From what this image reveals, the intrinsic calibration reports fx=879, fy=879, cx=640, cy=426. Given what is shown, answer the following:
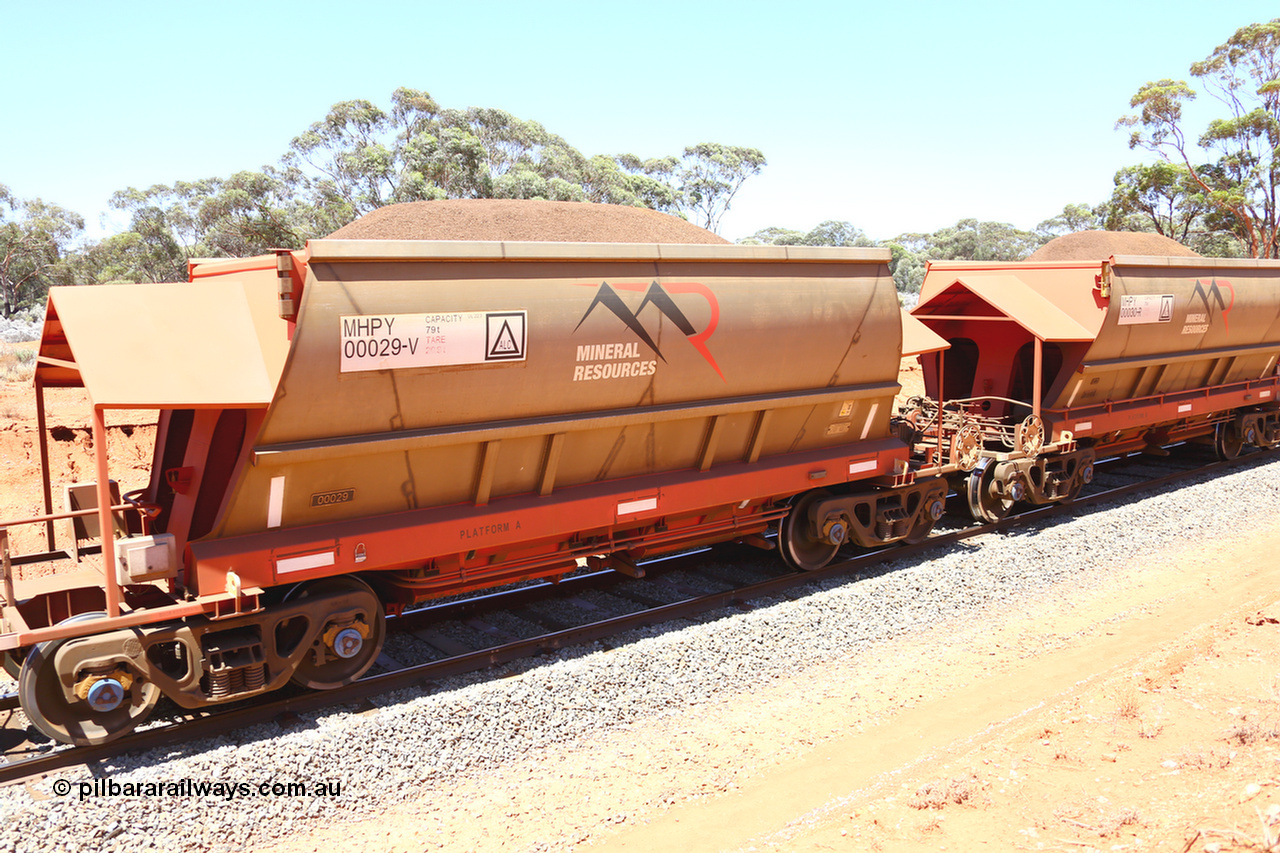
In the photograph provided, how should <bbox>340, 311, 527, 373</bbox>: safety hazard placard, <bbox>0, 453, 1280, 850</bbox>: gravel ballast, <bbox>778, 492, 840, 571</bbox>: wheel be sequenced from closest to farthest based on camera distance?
<bbox>0, 453, 1280, 850</bbox>: gravel ballast → <bbox>340, 311, 527, 373</bbox>: safety hazard placard → <bbox>778, 492, 840, 571</bbox>: wheel

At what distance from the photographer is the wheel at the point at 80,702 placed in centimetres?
584

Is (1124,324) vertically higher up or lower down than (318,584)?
higher up

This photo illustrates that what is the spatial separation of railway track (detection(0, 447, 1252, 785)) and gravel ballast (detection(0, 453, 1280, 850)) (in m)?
0.15

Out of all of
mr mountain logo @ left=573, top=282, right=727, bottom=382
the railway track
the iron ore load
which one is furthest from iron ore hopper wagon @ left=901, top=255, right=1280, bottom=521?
mr mountain logo @ left=573, top=282, right=727, bottom=382

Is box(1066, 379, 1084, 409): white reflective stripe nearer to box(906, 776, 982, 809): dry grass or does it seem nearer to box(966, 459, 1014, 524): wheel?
box(966, 459, 1014, 524): wheel

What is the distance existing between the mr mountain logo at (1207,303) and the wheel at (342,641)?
538 inches

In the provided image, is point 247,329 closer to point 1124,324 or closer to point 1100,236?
point 1124,324

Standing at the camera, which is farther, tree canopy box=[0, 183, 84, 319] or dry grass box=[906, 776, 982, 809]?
tree canopy box=[0, 183, 84, 319]

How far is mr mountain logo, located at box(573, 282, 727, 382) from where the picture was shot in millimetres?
7684

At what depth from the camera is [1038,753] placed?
6145 millimetres

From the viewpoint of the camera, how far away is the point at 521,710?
271 inches

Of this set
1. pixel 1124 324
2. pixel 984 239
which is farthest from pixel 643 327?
pixel 984 239

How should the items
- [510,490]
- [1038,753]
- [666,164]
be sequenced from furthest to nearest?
[666,164], [510,490], [1038,753]

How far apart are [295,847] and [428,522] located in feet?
8.49
